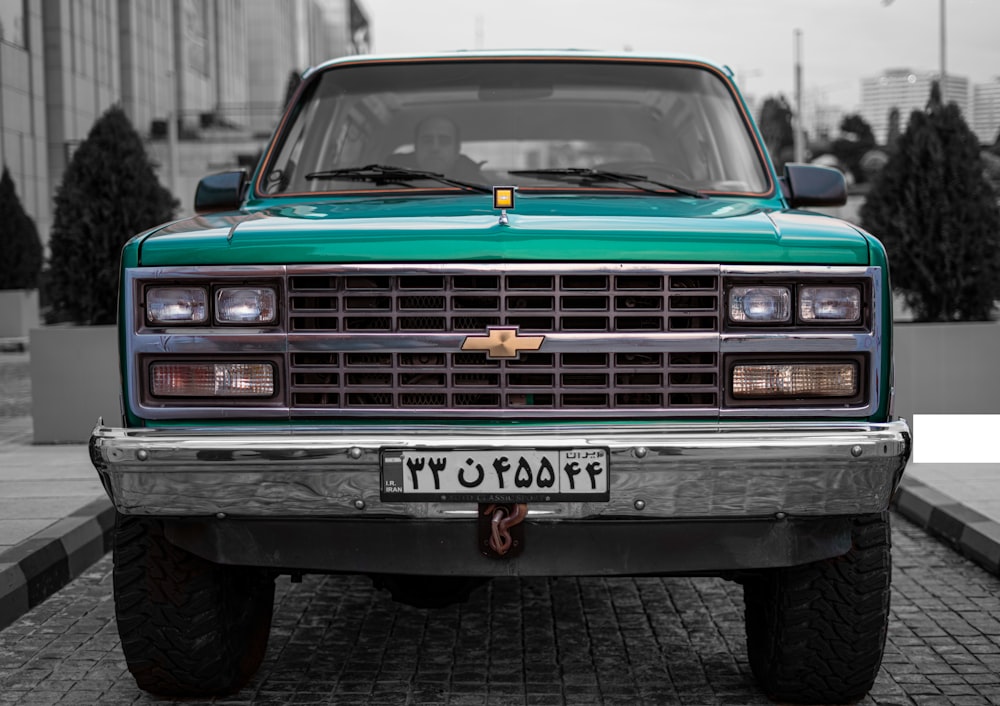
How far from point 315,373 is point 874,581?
1674 mm

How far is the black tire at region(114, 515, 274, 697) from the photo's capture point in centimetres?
386

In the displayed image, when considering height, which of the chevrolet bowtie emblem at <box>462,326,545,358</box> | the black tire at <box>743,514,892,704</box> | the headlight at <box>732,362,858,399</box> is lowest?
the black tire at <box>743,514,892,704</box>

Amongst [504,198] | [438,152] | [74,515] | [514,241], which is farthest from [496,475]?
[74,515]

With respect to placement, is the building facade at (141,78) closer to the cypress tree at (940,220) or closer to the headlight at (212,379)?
the cypress tree at (940,220)

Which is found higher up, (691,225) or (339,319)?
(691,225)

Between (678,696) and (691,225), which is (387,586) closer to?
(678,696)

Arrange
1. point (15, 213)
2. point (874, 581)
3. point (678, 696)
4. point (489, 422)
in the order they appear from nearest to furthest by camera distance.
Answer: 1. point (489, 422)
2. point (874, 581)
3. point (678, 696)
4. point (15, 213)

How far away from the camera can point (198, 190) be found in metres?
5.08

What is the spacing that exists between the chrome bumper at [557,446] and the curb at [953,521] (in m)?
2.72

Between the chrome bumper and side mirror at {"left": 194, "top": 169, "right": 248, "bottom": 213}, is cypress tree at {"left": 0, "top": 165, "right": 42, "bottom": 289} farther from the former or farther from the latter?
the chrome bumper

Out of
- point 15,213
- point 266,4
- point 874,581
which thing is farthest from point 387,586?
point 266,4

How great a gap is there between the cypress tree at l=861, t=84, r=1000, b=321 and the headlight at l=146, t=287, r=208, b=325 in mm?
7299

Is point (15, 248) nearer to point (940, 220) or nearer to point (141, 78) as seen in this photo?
point (940, 220)

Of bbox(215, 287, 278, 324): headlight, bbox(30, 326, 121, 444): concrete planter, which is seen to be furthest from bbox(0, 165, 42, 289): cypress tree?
bbox(215, 287, 278, 324): headlight
